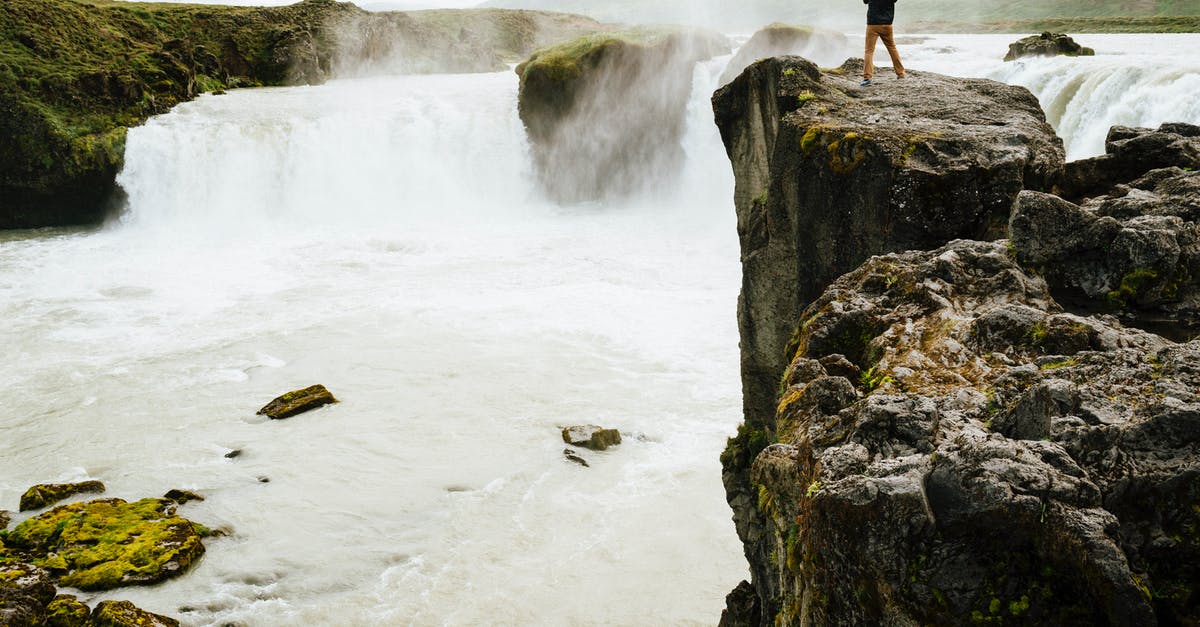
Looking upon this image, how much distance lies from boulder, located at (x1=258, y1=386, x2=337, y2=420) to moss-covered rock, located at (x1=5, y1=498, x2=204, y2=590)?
3075mm

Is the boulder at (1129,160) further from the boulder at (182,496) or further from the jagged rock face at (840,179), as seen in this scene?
the boulder at (182,496)

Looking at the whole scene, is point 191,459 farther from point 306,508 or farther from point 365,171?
point 365,171

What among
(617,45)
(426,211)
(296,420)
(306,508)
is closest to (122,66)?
(426,211)

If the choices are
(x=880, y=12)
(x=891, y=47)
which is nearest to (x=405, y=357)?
(x=891, y=47)

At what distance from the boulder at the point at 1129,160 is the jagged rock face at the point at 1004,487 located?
3428 millimetres

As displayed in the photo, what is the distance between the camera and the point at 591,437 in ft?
40.5

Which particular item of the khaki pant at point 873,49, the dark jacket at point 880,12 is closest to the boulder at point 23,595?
the khaki pant at point 873,49

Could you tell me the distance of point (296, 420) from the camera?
525 inches

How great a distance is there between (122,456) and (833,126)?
433 inches

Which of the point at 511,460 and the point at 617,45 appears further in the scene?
the point at 617,45

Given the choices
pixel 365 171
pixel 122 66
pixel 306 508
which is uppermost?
pixel 122 66

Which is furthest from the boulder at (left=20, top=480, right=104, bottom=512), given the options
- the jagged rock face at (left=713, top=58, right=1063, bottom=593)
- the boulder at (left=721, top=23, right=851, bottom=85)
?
the boulder at (left=721, top=23, right=851, bottom=85)

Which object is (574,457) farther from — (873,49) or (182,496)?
(873,49)

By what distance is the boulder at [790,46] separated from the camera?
30.7 m
